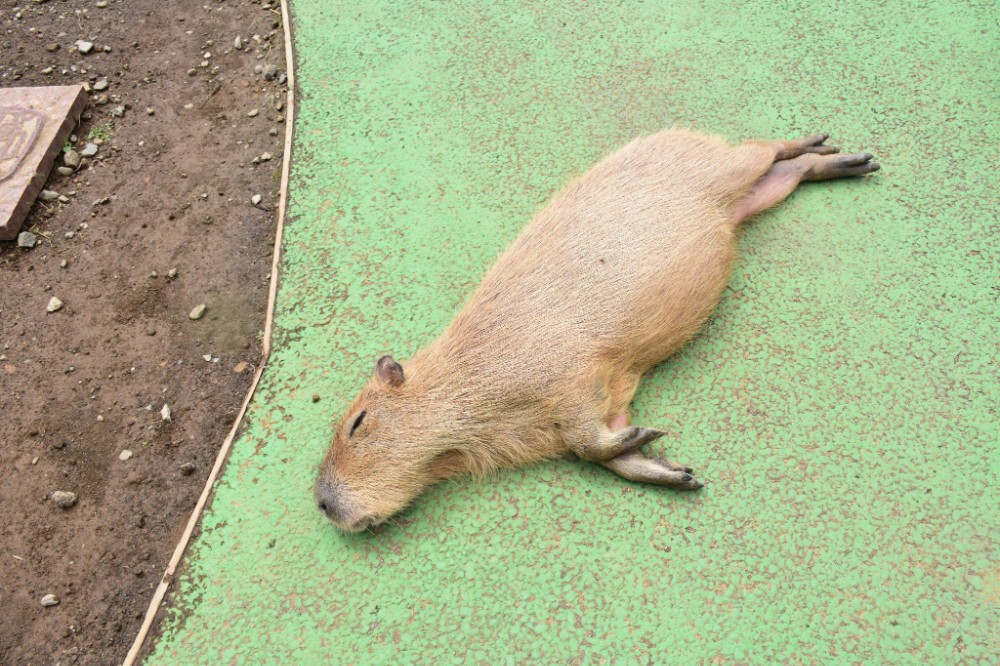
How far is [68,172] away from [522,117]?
224 centimetres

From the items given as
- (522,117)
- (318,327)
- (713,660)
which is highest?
(522,117)

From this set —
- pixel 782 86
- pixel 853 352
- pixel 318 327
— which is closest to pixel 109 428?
pixel 318 327

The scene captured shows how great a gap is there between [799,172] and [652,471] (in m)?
1.45

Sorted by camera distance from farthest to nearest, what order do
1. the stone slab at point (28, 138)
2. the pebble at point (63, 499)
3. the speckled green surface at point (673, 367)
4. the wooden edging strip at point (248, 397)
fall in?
the stone slab at point (28, 138) < the pebble at point (63, 499) < the wooden edging strip at point (248, 397) < the speckled green surface at point (673, 367)

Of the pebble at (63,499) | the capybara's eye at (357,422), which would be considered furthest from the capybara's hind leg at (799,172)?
the pebble at (63,499)

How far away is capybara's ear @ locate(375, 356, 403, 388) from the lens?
223cm

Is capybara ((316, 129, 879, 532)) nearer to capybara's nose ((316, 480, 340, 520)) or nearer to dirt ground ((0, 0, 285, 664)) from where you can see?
capybara's nose ((316, 480, 340, 520))

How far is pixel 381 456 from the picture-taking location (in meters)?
2.16

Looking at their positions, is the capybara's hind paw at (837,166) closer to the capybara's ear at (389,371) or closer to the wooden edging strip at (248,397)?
the capybara's ear at (389,371)

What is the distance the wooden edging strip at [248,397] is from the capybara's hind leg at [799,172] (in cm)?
192

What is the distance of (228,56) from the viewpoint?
3850mm

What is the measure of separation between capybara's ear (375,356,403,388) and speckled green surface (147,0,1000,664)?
0.33 meters

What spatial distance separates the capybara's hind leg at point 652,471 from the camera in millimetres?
2160

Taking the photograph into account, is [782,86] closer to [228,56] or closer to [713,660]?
[713,660]
